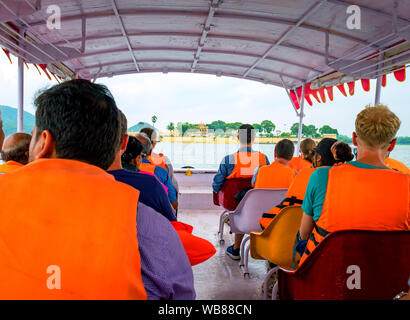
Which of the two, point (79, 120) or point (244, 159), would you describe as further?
point (244, 159)

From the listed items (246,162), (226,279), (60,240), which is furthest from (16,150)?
(246,162)

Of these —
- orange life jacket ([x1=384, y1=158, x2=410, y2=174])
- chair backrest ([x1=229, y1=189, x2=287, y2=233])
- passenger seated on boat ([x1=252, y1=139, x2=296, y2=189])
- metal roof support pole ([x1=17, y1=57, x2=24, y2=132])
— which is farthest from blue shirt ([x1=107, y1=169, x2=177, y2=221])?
metal roof support pole ([x1=17, y1=57, x2=24, y2=132])

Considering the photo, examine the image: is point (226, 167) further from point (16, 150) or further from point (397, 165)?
point (16, 150)

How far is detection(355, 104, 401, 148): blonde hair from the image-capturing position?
1.37m

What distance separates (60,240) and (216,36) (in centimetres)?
462

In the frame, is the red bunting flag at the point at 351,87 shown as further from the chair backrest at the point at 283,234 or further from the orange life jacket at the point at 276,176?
the chair backrest at the point at 283,234

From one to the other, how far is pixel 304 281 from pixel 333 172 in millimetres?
521

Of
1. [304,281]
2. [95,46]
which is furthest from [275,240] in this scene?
[95,46]

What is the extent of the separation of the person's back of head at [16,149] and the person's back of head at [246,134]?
7.39 ft

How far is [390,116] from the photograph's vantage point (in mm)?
1373

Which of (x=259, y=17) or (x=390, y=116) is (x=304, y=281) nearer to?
(x=390, y=116)

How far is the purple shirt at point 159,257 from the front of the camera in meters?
0.75

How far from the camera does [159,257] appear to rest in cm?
76

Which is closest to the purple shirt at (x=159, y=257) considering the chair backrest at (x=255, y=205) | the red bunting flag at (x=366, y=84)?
the chair backrest at (x=255, y=205)
